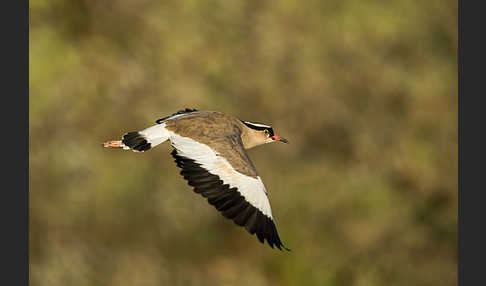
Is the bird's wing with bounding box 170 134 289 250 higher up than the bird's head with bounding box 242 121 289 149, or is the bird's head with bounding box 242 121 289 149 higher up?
the bird's head with bounding box 242 121 289 149

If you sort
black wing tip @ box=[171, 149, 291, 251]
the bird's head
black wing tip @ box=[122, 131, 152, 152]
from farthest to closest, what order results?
1. the bird's head
2. black wing tip @ box=[122, 131, 152, 152]
3. black wing tip @ box=[171, 149, 291, 251]

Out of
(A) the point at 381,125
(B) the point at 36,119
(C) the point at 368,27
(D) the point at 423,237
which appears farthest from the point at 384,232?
(B) the point at 36,119

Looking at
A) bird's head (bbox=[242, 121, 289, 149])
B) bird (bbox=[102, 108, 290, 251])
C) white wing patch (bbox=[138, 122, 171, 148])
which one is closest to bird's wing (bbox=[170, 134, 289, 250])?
bird (bbox=[102, 108, 290, 251])

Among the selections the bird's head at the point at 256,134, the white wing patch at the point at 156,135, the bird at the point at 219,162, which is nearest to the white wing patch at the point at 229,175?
the bird at the point at 219,162

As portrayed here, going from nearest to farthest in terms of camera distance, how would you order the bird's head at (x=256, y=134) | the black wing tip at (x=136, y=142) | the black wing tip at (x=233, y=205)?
1. the black wing tip at (x=233, y=205)
2. the black wing tip at (x=136, y=142)
3. the bird's head at (x=256, y=134)

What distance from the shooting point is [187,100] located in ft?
16.4

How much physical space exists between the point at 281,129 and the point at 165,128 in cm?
142

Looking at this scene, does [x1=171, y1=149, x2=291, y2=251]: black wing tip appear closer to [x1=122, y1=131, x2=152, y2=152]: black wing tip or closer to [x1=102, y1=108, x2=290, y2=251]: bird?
[x1=102, y1=108, x2=290, y2=251]: bird

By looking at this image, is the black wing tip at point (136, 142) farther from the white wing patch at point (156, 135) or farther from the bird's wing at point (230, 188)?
the bird's wing at point (230, 188)

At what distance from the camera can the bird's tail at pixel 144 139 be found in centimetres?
389

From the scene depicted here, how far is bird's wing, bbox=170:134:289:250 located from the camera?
351cm

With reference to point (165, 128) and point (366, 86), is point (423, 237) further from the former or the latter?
point (165, 128)

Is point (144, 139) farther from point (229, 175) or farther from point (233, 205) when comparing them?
point (233, 205)

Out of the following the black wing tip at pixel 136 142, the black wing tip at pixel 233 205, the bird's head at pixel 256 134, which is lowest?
the black wing tip at pixel 233 205
